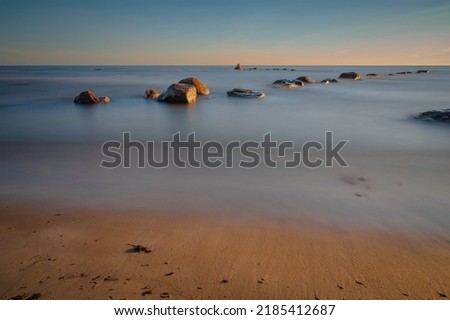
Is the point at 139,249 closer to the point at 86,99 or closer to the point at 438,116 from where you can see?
the point at 438,116

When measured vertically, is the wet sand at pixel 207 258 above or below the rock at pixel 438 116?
below

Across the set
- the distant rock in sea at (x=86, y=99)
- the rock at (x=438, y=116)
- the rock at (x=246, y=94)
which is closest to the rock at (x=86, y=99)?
the distant rock in sea at (x=86, y=99)

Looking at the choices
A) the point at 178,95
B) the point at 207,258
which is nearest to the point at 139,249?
the point at 207,258

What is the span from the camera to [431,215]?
3352mm

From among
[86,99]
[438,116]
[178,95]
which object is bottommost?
[438,116]

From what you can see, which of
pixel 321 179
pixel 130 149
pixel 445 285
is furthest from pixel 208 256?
pixel 130 149

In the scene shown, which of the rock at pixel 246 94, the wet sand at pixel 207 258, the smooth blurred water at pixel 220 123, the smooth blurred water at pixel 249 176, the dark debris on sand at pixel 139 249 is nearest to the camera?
the wet sand at pixel 207 258

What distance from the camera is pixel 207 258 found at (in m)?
2.54

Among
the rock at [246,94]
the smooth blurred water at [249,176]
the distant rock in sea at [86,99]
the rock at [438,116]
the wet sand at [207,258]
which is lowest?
the wet sand at [207,258]

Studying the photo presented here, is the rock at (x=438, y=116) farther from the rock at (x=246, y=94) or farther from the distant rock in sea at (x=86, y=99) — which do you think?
the distant rock in sea at (x=86, y=99)

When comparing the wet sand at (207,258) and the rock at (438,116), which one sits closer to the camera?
the wet sand at (207,258)

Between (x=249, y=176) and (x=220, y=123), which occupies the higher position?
(x=220, y=123)

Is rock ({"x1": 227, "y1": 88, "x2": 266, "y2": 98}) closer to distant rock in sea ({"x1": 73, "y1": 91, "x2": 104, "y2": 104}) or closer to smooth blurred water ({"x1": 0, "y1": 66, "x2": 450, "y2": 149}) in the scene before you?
smooth blurred water ({"x1": 0, "y1": 66, "x2": 450, "y2": 149})

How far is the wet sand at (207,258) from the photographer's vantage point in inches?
86.7
